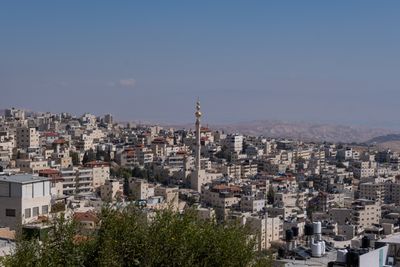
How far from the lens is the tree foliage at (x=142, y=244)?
703cm

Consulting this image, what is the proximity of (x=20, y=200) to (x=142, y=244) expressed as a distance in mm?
6226

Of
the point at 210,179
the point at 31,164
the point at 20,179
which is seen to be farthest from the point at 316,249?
the point at 210,179

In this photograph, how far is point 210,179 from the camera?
4338cm

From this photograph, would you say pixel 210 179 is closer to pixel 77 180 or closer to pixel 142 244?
pixel 77 180

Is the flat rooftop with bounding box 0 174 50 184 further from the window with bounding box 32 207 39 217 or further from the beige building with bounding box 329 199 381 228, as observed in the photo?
the beige building with bounding box 329 199 381 228

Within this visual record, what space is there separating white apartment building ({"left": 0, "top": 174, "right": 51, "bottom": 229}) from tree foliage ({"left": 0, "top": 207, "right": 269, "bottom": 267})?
212 inches

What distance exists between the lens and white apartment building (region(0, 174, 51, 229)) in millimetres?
12891

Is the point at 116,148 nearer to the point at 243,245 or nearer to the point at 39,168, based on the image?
the point at 39,168

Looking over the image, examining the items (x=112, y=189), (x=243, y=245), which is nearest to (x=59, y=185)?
(x=112, y=189)

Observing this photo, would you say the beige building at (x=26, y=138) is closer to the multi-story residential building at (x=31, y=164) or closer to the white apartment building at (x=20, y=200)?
the multi-story residential building at (x=31, y=164)

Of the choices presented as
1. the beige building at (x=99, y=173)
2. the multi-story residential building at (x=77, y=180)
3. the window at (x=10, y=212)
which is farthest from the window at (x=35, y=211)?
the beige building at (x=99, y=173)

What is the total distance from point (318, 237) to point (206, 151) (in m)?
45.5

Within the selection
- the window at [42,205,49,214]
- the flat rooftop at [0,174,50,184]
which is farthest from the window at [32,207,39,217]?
the flat rooftop at [0,174,50,184]

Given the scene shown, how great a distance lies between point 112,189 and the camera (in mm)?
35094
